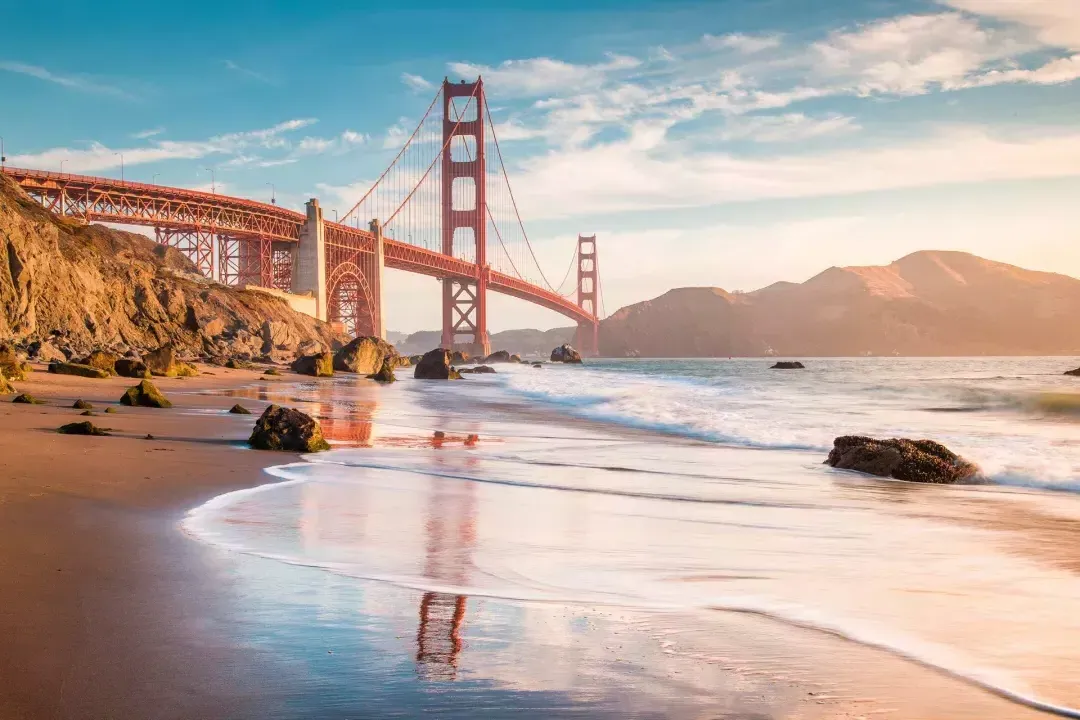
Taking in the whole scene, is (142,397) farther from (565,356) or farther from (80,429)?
(565,356)

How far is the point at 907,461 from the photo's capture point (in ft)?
27.3

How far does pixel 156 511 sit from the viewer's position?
17.4 feet

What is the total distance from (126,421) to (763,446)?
8392 mm

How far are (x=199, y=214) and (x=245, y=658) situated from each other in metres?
58.5

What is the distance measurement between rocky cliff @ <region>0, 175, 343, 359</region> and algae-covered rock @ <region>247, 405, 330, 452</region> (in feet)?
58.9

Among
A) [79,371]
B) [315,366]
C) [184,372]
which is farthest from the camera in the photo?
[315,366]

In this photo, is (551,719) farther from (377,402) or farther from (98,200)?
(98,200)

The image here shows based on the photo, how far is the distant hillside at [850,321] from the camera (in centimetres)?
14312

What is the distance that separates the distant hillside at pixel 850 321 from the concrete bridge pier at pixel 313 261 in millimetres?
82916

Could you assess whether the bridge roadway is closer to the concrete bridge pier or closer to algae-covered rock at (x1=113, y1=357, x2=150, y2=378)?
the concrete bridge pier

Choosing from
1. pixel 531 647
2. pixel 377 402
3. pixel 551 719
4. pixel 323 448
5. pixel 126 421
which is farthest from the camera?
pixel 377 402

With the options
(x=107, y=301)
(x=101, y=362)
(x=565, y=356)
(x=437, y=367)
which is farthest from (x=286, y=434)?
(x=565, y=356)

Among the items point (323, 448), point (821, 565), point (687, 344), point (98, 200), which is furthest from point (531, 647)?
point (687, 344)

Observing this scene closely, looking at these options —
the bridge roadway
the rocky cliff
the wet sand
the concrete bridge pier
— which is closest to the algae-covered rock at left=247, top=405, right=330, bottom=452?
the wet sand
